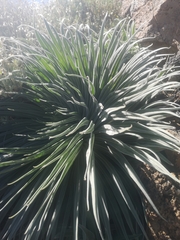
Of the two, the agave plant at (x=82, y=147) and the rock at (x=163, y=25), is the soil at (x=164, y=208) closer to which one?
the agave plant at (x=82, y=147)

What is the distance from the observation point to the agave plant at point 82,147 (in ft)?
5.73

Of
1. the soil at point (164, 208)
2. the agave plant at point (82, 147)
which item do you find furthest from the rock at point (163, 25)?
the soil at point (164, 208)

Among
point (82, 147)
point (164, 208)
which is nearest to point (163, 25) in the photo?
point (82, 147)

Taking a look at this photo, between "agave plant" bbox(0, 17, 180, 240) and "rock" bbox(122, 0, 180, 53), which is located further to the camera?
"rock" bbox(122, 0, 180, 53)

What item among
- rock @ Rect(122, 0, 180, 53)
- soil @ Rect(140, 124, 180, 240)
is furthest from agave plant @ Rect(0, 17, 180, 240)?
rock @ Rect(122, 0, 180, 53)

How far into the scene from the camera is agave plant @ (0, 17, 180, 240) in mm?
1745

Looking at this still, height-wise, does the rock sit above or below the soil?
above

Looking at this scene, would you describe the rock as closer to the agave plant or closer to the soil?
the agave plant

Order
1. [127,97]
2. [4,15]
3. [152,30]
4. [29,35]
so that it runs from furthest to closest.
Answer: [4,15] < [29,35] < [152,30] < [127,97]

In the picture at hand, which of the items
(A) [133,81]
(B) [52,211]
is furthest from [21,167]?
(A) [133,81]

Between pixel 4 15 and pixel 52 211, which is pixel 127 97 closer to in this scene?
pixel 52 211

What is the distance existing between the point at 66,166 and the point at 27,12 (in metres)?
3.46

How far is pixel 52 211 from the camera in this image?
1870 millimetres

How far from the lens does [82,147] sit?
2.03 meters
